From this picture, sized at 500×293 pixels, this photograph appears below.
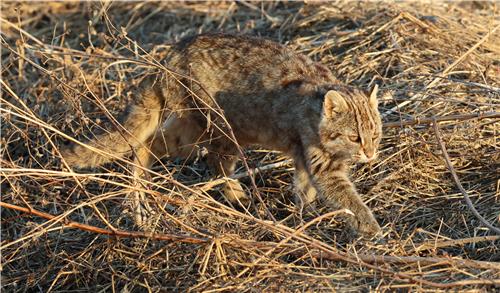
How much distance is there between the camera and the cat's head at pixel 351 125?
5969 mm

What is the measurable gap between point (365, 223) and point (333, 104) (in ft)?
3.02

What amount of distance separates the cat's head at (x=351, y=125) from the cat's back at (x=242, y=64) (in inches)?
20.2

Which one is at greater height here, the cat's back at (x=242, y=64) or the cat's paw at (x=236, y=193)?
the cat's back at (x=242, y=64)

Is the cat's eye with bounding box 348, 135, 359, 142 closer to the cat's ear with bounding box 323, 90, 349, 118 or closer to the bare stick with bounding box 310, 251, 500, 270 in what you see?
the cat's ear with bounding box 323, 90, 349, 118

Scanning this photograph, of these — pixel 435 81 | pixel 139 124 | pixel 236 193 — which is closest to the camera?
pixel 139 124

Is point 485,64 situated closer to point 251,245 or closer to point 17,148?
point 251,245

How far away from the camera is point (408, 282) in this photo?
16.0 feet

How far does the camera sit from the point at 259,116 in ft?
21.4

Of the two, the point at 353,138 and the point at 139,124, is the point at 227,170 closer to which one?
the point at 139,124

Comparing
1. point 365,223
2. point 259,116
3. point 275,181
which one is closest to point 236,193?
point 275,181

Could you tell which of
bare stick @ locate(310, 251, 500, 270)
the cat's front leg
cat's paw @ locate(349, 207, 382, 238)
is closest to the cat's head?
the cat's front leg

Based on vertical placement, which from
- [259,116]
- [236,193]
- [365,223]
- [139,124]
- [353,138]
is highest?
[353,138]

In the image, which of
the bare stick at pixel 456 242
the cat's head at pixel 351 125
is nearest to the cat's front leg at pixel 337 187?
the cat's head at pixel 351 125

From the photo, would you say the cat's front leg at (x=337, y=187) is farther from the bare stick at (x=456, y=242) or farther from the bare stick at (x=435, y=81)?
the bare stick at (x=435, y=81)
